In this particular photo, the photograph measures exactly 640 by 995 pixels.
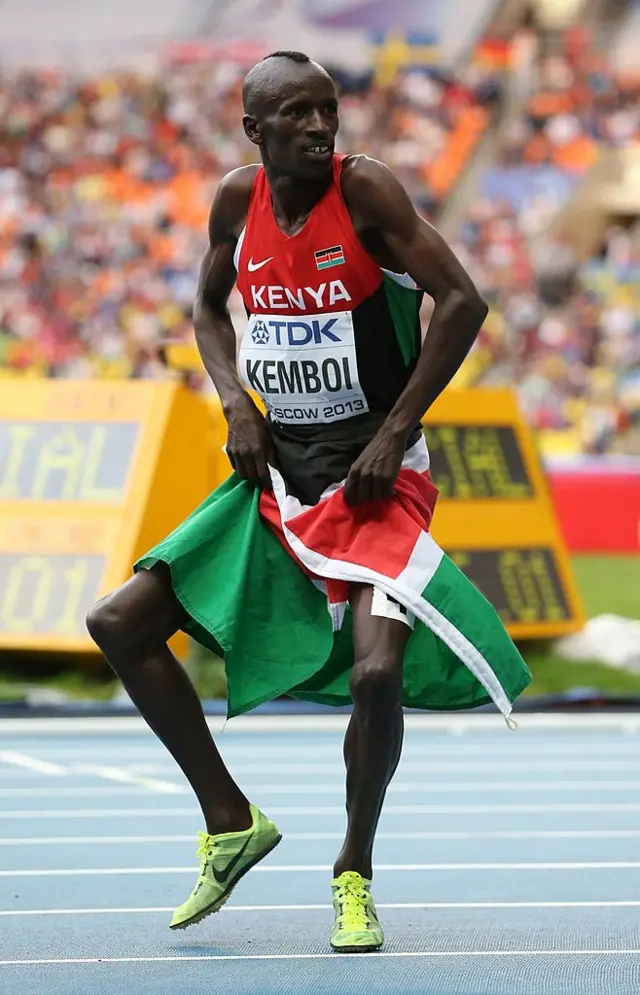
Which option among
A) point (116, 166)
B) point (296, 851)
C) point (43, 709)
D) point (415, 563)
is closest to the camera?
point (415, 563)

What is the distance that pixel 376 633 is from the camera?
398 centimetres

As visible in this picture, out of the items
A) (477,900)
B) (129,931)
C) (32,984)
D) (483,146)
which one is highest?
(32,984)

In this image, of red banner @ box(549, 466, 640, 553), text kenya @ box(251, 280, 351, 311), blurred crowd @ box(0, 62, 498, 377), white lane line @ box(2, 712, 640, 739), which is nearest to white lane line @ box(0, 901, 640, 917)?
text kenya @ box(251, 280, 351, 311)

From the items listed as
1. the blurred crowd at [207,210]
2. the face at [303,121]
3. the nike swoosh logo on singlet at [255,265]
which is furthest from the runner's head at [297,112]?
the blurred crowd at [207,210]

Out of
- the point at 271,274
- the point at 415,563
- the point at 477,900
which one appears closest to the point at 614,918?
the point at 477,900

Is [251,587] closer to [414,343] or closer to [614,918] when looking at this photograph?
[414,343]

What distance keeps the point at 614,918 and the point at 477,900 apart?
52 cm

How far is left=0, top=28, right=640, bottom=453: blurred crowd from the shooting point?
23031mm

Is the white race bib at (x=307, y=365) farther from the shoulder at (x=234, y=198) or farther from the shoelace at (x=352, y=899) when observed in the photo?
the shoelace at (x=352, y=899)

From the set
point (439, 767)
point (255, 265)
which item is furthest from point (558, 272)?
point (255, 265)

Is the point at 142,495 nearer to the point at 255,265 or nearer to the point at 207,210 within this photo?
the point at 255,265

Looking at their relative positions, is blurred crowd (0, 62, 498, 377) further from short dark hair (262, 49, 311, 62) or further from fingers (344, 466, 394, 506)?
fingers (344, 466, 394, 506)

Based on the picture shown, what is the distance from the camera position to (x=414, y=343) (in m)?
4.29

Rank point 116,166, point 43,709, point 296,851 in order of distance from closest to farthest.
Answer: point 296,851
point 43,709
point 116,166
